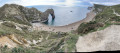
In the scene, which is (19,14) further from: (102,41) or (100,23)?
(102,41)

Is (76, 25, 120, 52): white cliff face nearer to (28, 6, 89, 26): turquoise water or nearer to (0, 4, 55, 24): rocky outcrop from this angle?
(0, 4, 55, 24): rocky outcrop

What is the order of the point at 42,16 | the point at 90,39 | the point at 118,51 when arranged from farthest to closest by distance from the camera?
the point at 42,16, the point at 90,39, the point at 118,51

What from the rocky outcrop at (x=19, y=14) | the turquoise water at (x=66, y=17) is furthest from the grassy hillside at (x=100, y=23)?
the rocky outcrop at (x=19, y=14)

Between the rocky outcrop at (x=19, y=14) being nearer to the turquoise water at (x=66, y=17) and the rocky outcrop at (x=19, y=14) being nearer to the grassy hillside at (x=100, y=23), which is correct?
the turquoise water at (x=66, y=17)

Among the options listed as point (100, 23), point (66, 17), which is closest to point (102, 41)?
point (100, 23)

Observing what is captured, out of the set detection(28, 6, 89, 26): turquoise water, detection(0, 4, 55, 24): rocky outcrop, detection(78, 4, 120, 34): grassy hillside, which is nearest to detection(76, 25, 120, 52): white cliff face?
detection(78, 4, 120, 34): grassy hillside

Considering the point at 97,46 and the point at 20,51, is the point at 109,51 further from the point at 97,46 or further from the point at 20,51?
the point at 20,51

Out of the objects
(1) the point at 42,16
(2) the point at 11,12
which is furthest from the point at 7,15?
(1) the point at 42,16
